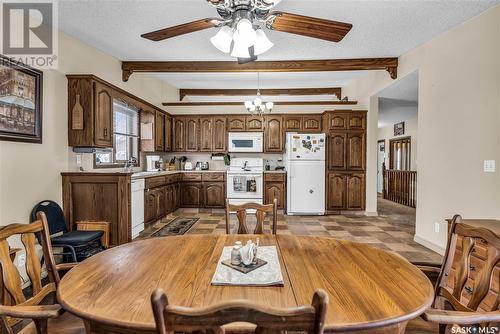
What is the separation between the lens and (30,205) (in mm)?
2812

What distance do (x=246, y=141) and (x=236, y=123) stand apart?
0.48 metres

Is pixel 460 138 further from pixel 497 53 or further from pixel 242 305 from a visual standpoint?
pixel 242 305

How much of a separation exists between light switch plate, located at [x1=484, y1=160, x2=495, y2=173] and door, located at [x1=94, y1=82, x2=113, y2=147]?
4.30m

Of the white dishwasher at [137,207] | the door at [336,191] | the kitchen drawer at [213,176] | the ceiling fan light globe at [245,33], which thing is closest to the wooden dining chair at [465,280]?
the ceiling fan light globe at [245,33]

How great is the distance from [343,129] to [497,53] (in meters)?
3.15

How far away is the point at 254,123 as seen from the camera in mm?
6293

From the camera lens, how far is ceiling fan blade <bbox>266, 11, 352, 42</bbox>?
205 centimetres

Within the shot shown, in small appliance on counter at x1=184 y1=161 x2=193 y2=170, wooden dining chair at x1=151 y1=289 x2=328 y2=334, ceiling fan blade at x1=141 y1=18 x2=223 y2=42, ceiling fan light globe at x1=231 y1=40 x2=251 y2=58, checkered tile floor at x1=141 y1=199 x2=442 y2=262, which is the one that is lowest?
checkered tile floor at x1=141 y1=199 x2=442 y2=262

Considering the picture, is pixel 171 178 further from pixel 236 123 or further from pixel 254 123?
pixel 254 123

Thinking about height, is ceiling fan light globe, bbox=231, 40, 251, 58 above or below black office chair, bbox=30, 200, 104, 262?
above

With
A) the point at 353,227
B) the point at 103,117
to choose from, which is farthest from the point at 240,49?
the point at 353,227

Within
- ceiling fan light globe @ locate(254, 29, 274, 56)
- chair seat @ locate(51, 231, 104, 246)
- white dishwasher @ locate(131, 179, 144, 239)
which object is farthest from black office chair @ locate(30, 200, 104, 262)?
ceiling fan light globe @ locate(254, 29, 274, 56)

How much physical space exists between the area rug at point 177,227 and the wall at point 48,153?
1557mm

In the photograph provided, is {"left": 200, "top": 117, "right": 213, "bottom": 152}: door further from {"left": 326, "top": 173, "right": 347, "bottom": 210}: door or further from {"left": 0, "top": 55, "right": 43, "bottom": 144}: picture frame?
{"left": 0, "top": 55, "right": 43, "bottom": 144}: picture frame
